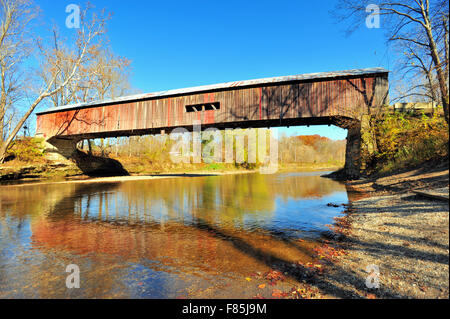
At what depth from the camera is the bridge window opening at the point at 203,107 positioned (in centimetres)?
1850

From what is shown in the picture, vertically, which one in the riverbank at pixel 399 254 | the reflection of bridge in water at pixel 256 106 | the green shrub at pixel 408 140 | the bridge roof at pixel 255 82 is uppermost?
the bridge roof at pixel 255 82

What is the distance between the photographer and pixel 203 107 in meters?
18.5

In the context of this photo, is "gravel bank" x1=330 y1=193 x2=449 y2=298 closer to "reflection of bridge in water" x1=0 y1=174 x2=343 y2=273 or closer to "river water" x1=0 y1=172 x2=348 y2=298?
"river water" x1=0 y1=172 x2=348 y2=298

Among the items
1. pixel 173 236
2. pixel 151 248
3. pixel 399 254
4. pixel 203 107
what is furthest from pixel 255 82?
pixel 399 254

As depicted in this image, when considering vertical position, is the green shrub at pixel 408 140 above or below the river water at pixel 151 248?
above

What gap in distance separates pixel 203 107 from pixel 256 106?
14.4 ft

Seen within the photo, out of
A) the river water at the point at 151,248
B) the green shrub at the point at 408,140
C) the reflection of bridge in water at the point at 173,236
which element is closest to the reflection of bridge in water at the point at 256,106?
the green shrub at the point at 408,140

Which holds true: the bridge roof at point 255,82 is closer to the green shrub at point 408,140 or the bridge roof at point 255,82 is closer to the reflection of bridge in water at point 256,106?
the reflection of bridge in water at point 256,106

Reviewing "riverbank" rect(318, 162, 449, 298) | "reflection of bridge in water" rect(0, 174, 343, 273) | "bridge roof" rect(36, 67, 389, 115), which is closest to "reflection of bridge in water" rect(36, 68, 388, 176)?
"bridge roof" rect(36, 67, 389, 115)

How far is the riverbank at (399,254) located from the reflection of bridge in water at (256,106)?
435 inches

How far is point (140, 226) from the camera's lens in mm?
6836

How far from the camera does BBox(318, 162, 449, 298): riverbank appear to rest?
2.59 m

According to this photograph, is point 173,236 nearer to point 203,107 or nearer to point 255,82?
point 255,82
